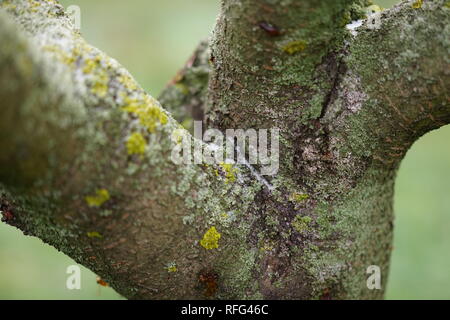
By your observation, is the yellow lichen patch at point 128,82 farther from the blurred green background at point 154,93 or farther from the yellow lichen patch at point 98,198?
the blurred green background at point 154,93

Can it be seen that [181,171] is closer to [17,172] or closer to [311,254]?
[17,172]

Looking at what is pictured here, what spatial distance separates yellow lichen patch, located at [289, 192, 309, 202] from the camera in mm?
1251

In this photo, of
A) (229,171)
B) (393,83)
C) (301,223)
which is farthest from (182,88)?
(393,83)

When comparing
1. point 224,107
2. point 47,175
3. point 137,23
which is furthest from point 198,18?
point 47,175

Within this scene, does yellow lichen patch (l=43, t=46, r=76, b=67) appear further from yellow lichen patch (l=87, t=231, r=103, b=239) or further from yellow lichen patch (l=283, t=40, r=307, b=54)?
yellow lichen patch (l=283, t=40, r=307, b=54)

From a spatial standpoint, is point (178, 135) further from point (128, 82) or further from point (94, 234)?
point (94, 234)

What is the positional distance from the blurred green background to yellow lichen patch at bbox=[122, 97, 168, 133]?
180 centimetres

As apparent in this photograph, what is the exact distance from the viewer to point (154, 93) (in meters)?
4.37

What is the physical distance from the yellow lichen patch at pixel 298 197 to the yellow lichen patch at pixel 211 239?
0.25m

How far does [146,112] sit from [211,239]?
37 cm


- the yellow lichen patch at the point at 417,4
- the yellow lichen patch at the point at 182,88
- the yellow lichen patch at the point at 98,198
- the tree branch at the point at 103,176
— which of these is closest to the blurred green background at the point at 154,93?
the yellow lichen patch at the point at 182,88

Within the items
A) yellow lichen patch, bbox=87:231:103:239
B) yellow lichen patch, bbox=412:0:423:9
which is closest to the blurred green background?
yellow lichen patch, bbox=87:231:103:239

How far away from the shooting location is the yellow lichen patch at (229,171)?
1194mm
